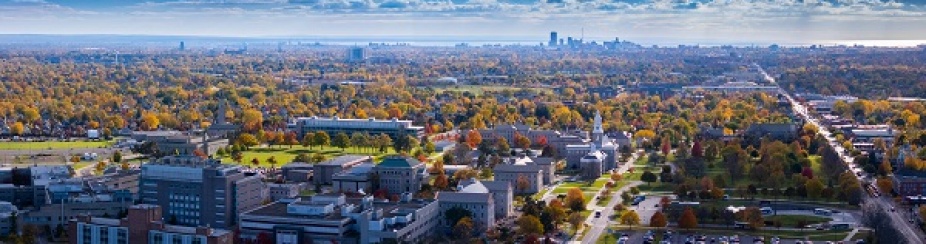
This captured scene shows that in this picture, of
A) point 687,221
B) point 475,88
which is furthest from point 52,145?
point 475,88

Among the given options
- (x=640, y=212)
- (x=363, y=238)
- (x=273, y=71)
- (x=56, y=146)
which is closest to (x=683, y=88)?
(x=273, y=71)

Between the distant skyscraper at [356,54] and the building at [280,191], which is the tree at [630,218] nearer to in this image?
the building at [280,191]

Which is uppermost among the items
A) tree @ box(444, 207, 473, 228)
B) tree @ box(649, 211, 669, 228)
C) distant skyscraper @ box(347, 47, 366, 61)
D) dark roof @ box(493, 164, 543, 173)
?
dark roof @ box(493, 164, 543, 173)

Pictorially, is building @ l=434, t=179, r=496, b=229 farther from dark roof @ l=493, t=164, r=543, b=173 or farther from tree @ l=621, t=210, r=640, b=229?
dark roof @ l=493, t=164, r=543, b=173

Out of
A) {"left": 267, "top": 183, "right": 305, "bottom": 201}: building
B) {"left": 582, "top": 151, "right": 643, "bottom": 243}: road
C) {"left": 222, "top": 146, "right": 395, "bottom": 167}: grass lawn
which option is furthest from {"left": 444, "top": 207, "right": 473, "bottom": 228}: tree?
{"left": 222, "top": 146, "right": 395, "bottom": 167}: grass lawn

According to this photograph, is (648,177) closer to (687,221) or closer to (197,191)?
(687,221)

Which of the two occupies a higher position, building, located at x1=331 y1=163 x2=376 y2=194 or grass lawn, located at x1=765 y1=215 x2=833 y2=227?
building, located at x1=331 y1=163 x2=376 y2=194
